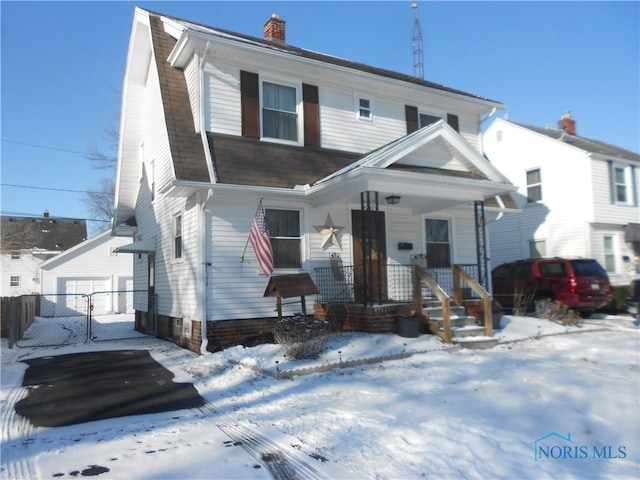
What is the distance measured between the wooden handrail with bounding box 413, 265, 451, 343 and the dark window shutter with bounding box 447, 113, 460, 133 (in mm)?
6075

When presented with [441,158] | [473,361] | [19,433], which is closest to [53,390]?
[19,433]

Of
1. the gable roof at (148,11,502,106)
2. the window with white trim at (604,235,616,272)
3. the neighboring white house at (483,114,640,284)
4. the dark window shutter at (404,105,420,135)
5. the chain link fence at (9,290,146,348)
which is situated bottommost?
the chain link fence at (9,290,146,348)

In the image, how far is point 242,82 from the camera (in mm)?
10969

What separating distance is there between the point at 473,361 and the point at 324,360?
2575 millimetres

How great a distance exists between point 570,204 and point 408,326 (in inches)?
475

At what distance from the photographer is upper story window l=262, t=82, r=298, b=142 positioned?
11.3 m

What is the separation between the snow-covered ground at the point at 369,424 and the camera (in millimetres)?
4246

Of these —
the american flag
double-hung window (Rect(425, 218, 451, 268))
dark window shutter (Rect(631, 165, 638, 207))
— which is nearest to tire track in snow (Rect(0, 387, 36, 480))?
the american flag

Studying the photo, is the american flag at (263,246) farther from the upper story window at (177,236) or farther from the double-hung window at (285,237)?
the upper story window at (177,236)

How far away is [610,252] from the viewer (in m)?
18.4

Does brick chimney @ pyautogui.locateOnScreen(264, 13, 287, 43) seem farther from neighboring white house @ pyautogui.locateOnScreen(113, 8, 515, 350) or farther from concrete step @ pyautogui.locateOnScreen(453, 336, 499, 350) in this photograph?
concrete step @ pyautogui.locateOnScreen(453, 336, 499, 350)

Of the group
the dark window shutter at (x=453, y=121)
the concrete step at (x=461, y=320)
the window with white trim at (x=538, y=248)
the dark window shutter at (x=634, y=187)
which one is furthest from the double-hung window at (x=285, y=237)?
the dark window shutter at (x=634, y=187)

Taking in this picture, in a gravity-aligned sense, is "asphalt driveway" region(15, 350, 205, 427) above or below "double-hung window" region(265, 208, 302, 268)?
below

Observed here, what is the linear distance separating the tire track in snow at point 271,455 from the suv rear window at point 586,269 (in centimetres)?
1126
